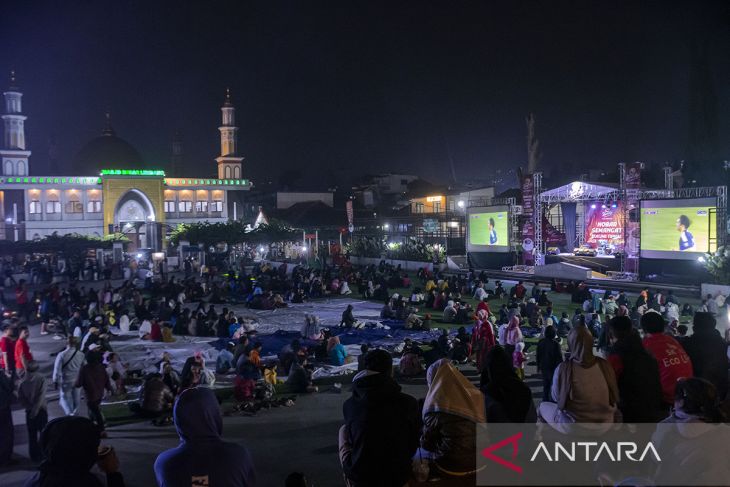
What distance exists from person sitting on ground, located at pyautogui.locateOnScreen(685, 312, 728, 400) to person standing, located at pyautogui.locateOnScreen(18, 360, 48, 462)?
7.01 metres

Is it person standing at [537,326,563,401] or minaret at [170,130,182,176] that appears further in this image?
minaret at [170,130,182,176]

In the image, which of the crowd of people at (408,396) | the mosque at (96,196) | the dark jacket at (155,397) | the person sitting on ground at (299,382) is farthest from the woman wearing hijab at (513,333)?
the mosque at (96,196)

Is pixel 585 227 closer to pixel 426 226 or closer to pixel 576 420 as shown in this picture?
pixel 426 226

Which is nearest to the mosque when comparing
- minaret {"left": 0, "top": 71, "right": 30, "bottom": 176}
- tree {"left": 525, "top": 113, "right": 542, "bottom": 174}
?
minaret {"left": 0, "top": 71, "right": 30, "bottom": 176}

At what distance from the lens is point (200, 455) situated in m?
2.83

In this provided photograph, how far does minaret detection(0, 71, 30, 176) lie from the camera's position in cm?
4125

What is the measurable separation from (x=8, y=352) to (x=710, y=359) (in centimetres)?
928

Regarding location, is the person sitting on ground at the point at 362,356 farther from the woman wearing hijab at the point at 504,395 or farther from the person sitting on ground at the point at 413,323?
the person sitting on ground at the point at 413,323

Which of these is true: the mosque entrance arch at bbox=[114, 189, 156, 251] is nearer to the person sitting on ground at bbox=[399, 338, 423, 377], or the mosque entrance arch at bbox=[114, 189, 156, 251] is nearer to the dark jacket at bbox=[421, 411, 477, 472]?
the person sitting on ground at bbox=[399, 338, 423, 377]

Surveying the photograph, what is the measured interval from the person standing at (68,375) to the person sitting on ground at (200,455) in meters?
5.74

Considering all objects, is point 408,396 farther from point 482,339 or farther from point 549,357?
point 482,339

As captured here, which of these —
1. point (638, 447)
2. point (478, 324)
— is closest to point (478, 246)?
point (478, 324)

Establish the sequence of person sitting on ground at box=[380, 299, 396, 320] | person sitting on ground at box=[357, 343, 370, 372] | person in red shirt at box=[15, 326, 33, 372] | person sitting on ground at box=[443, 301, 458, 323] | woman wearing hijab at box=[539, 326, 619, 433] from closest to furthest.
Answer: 1. woman wearing hijab at box=[539, 326, 619, 433]
2. person sitting on ground at box=[357, 343, 370, 372]
3. person in red shirt at box=[15, 326, 33, 372]
4. person sitting on ground at box=[443, 301, 458, 323]
5. person sitting on ground at box=[380, 299, 396, 320]

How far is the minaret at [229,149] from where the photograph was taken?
165 feet
